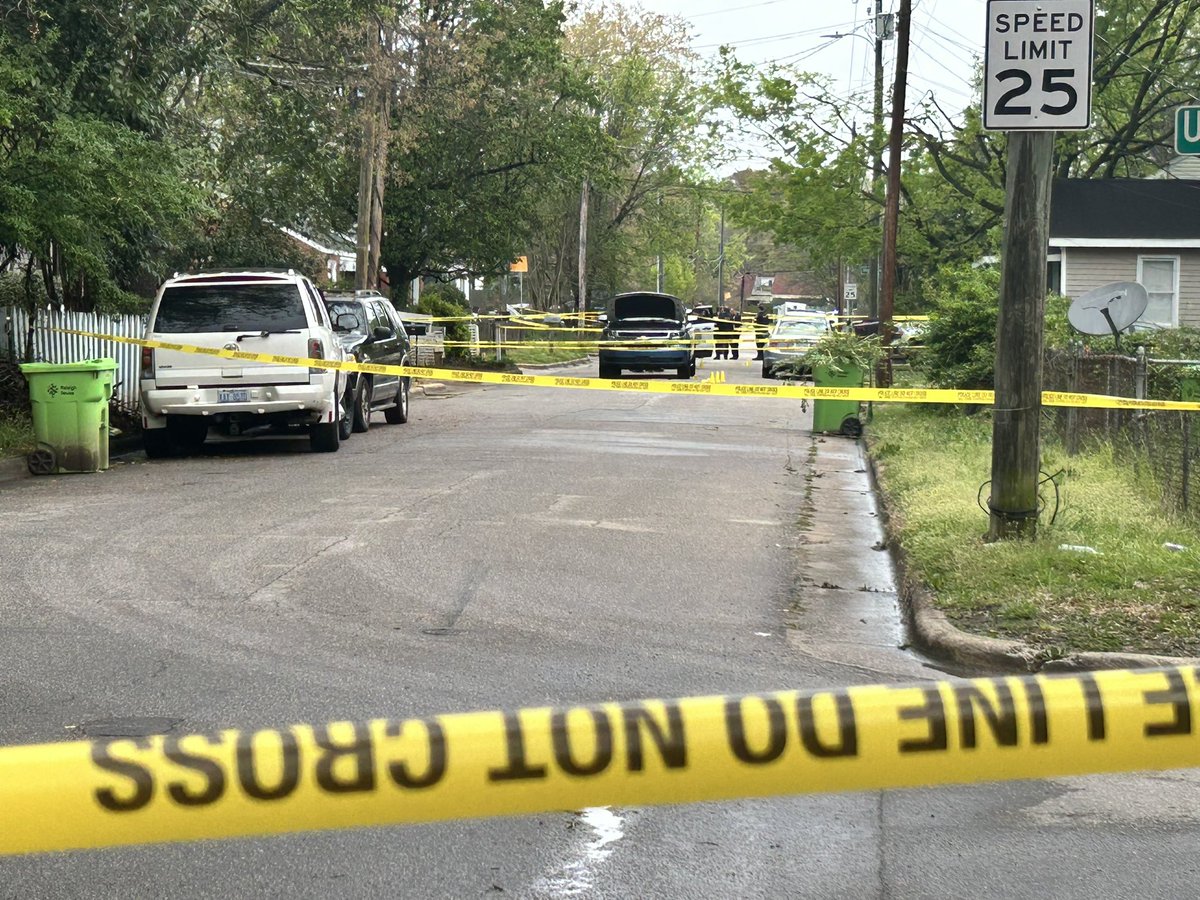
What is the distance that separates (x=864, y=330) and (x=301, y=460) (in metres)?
28.0

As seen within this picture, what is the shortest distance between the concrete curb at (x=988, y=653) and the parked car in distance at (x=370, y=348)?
38.9 ft

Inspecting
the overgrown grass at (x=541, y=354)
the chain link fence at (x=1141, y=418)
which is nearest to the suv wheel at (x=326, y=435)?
the chain link fence at (x=1141, y=418)

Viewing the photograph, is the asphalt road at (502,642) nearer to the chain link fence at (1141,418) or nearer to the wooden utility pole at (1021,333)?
the wooden utility pole at (1021,333)

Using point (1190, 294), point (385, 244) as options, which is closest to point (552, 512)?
point (1190, 294)

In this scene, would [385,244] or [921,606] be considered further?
[385,244]

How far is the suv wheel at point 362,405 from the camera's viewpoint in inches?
779

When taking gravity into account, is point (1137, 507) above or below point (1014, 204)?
Result: below

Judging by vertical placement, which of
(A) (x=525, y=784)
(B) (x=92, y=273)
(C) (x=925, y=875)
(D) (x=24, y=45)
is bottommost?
(C) (x=925, y=875)

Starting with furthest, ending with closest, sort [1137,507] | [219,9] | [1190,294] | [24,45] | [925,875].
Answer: [1190,294]
[219,9]
[24,45]
[1137,507]
[925,875]

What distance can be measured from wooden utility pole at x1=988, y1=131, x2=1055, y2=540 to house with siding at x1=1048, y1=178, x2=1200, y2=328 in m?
24.1

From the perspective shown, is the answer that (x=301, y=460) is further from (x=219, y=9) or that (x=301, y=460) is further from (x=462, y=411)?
(x=462, y=411)

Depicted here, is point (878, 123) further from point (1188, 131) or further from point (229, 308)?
point (1188, 131)

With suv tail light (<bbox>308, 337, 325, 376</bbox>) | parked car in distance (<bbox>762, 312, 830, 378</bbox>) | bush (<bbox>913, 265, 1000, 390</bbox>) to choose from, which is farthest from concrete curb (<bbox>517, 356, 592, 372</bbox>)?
suv tail light (<bbox>308, 337, 325, 376</bbox>)

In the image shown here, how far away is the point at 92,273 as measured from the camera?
17.6 metres
